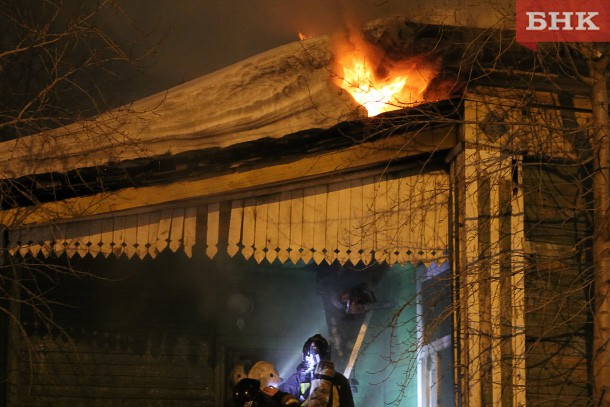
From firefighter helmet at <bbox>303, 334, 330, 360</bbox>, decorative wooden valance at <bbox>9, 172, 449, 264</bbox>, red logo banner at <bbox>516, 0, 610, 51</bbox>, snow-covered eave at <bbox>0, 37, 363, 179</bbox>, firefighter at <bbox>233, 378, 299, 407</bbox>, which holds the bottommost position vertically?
firefighter at <bbox>233, 378, 299, 407</bbox>

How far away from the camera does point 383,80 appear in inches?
336

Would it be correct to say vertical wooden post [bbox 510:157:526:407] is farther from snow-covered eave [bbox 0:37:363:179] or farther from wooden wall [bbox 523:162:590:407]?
snow-covered eave [bbox 0:37:363:179]

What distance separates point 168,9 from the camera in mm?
16562

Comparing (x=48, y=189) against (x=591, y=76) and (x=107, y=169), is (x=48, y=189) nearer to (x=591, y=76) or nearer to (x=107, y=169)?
(x=107, y=169)

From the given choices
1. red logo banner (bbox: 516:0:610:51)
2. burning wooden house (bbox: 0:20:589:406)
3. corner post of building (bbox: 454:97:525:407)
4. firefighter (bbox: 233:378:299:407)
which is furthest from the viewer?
firefighter (bbox: 233:378:299:407)

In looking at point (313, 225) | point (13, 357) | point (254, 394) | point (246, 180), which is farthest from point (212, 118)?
point (13, 357)

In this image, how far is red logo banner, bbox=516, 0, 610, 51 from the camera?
749cm

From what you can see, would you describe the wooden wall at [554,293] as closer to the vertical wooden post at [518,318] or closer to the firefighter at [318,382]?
the vertical wooden post at [518,318]

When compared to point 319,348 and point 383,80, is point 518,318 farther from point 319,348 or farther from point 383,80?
point 319,348

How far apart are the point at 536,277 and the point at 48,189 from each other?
5054 mm

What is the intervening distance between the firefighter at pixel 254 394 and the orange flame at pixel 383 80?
3983mm

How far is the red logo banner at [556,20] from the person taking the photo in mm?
7492

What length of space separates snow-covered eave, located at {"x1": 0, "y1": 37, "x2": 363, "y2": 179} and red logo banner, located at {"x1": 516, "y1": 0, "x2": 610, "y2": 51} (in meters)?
1.77

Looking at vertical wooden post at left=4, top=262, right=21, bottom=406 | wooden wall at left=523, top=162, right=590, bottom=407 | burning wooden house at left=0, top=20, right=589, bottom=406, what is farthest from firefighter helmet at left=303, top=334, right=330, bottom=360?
vertical wooden post at left=4, top=262, right=21, bottom=406
